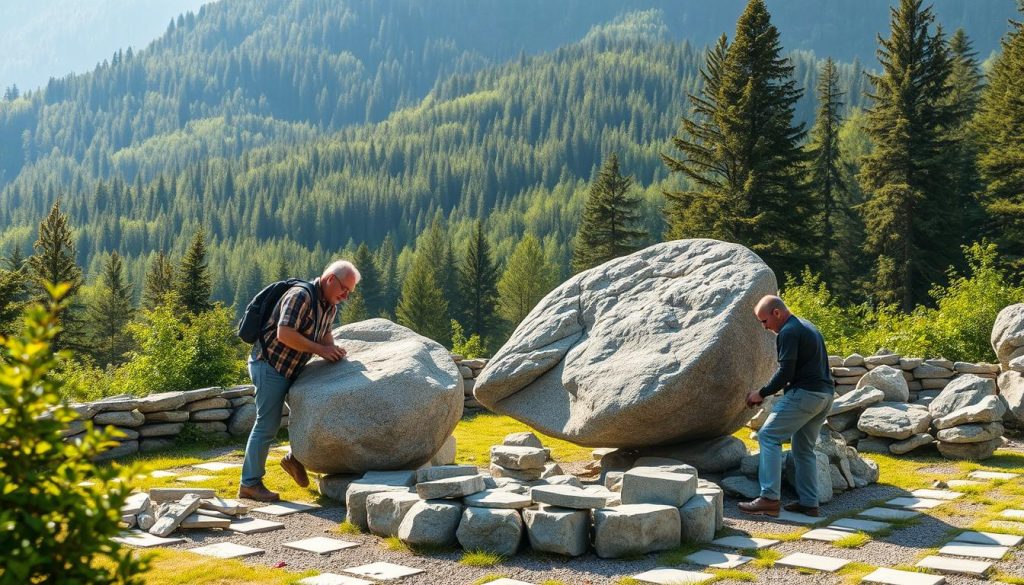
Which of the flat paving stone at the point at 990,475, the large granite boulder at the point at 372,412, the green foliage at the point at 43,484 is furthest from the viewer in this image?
the flat paving stone at the point at 990,475

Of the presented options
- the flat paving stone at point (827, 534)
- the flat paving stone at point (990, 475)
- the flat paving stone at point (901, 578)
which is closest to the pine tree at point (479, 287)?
the flat paving stone at point (990, 475)

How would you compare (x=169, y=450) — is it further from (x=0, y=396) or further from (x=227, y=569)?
(x=0, y=396)

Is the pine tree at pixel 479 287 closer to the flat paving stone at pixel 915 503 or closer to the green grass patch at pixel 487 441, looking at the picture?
the green grass patch at pixel 487 441

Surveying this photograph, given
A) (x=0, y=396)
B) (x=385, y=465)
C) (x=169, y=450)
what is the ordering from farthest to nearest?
(x=169, y=450)
(x=385, y=465)
(x=0, y=396)

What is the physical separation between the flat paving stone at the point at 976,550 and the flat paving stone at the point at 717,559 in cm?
145

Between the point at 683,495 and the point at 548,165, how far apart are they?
137m

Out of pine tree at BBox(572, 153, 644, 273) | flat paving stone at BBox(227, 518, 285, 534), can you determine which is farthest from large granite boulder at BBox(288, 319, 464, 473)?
pine tree at BBox(572, 153, 644, 273)

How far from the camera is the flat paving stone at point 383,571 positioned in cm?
570

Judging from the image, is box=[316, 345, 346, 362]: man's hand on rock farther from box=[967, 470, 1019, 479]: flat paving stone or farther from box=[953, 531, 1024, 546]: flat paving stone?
box=[967, 470, 1019, 479]: flat paving stone

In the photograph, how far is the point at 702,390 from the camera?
28.2 ft

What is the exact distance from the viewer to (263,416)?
27.3 feet

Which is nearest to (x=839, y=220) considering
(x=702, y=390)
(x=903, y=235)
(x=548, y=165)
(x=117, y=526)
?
(x=903, y=235)

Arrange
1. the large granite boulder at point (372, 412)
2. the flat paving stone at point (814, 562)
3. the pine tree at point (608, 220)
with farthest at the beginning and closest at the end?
1. the pine tree at point (608, 220)
2. the large granite boulder at point (372, 412)
3. the flat paving stone at point (814, 562)

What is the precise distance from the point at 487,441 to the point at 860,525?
→ 602cm
